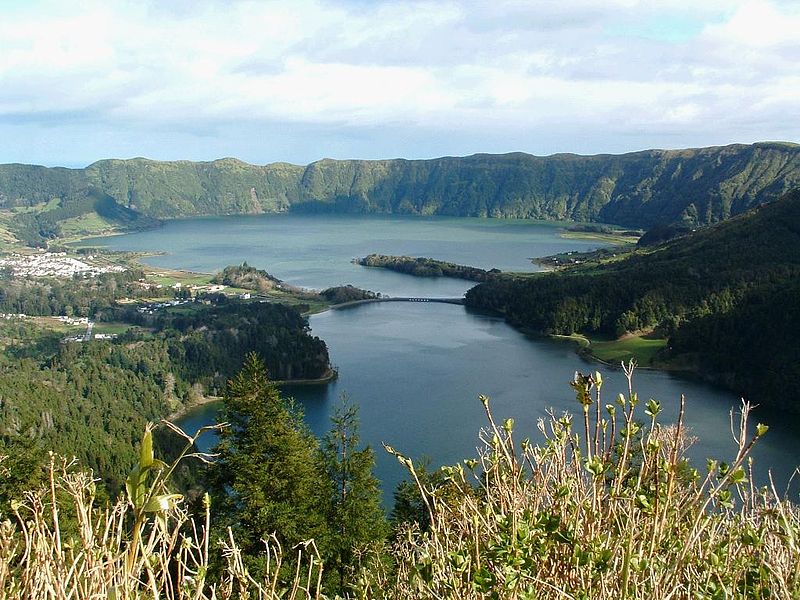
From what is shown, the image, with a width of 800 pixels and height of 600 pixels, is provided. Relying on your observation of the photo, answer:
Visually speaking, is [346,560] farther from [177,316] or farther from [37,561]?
[177,316]

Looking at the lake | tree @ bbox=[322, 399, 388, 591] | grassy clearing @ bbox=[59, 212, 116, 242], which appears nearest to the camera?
tree @ bbox=[322, 399, 388, 591]

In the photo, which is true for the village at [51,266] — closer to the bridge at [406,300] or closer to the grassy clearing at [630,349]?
the bridge at [406,300]

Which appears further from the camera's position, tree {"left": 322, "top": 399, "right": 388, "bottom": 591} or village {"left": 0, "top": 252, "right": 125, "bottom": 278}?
village {"left": 0, "top": 252, "right": 125, "bottom": 278}

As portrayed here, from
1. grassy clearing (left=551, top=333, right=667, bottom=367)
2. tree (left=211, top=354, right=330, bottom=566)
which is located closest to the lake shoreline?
grassy clearing (left=551, top=333, right=667, bottom=367)

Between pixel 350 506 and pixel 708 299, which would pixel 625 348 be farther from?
pixel 350 506

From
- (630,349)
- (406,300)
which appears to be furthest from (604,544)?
(406,300)

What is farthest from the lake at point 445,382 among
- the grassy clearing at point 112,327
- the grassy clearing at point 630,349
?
the grassy clearing at point 112,327

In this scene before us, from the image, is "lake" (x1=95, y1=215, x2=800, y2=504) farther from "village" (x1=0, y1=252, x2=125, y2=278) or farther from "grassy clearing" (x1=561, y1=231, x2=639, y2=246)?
"grassy clearing" (x1=561, y1=231, x2=639, y2=246)
